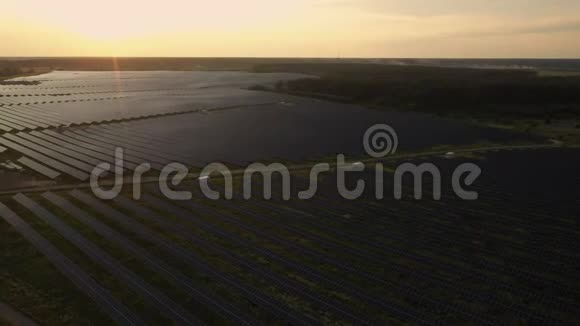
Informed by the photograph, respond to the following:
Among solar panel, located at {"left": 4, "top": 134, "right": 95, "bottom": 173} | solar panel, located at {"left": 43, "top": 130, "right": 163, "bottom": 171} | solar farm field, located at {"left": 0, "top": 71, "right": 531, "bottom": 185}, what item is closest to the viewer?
solar panel, located at {"left": 4, "top": 134, "right": 95, "bottom": 173}

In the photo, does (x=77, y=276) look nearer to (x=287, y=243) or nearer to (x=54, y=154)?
(x=287, y=243)

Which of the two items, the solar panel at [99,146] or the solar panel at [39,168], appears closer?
the solar panel at [39,168]

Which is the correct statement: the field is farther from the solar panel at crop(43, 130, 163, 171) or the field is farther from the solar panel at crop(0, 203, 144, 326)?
the solar panel at crop(43, 130, 163, 171)

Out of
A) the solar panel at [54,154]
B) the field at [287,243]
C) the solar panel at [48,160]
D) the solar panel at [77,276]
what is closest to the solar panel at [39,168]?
the field at [287,243]

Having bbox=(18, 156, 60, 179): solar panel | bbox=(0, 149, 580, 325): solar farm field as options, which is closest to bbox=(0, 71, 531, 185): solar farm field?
bbox=(18, 156, 60, 179): solar panel

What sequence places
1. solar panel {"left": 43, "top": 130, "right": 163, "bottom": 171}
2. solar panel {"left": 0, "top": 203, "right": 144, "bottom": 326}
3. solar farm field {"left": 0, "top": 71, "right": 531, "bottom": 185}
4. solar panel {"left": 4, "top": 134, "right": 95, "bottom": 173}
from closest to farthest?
solar panel {"left": 0, "top": 203, "right": 144, "bottom": 326} → solar panel {"left": 4, "top": 134, "right": 95, "bottom": 173} → solar panel {"left": 43, "top": 130, "right": 163, "bottom": 171} → solar farm field {"left": 0, "top": 71, "right": 531, "bottom": 185}

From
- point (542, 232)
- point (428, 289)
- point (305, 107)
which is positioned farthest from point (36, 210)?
point (305, 107)

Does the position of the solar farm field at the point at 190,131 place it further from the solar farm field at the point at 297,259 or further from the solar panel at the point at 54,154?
the solar farm field at the point at 297,259

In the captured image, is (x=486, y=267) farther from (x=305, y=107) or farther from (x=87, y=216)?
(x=305, y=107)
